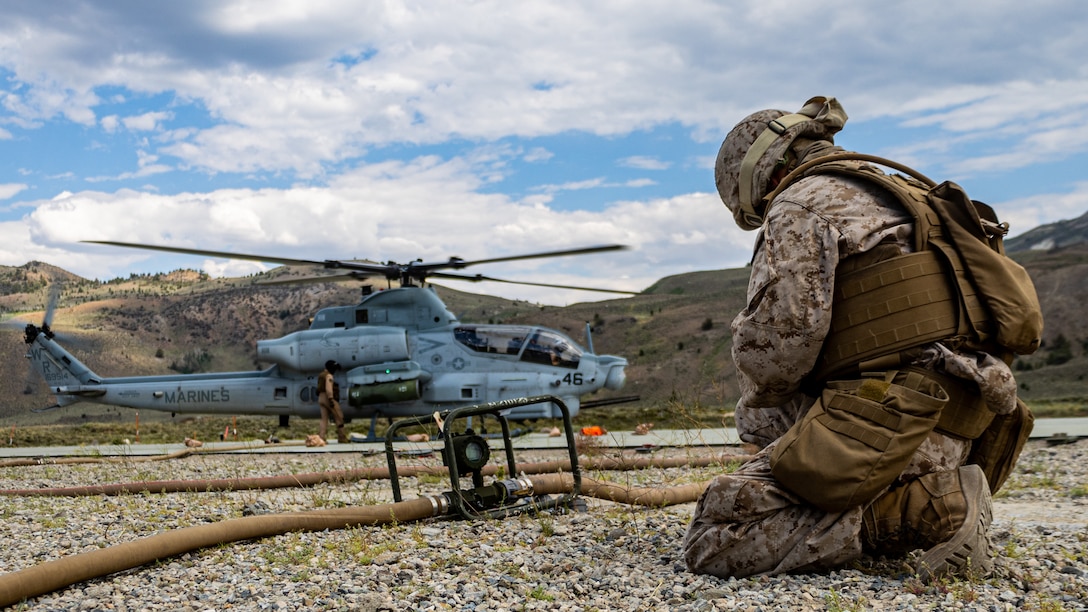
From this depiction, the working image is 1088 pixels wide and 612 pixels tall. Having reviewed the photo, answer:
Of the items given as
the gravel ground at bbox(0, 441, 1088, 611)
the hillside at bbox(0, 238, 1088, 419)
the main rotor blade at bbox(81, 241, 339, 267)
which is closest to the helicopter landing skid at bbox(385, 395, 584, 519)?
the gravel ground at bbox(0, 441, 1088, 611)

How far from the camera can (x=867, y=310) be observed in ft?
11.5

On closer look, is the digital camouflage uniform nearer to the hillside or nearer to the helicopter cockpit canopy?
the helicopter cockpit canopy

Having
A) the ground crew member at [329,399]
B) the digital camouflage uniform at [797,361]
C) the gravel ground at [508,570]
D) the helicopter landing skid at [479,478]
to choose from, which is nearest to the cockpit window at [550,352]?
the ground crew member at [329,399]

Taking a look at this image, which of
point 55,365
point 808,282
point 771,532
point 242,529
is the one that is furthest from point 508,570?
point 55,365

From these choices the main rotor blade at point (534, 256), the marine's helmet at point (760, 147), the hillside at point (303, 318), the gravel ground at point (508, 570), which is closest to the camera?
the gravel ground at point (508, 570)

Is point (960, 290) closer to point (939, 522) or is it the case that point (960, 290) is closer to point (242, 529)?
point (939, 522)

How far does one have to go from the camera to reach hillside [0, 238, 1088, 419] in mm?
33531

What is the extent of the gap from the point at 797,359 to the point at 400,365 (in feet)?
39.8

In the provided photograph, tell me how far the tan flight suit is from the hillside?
2696 centimetres

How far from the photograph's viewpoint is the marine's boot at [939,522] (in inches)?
136

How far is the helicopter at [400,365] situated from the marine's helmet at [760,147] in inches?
415

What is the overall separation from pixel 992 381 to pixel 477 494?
9.82 feet

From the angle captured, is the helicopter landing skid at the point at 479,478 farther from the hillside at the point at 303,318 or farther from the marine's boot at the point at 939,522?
the hillside at the point at 303,318

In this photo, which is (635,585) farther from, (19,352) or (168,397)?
(19,352)
